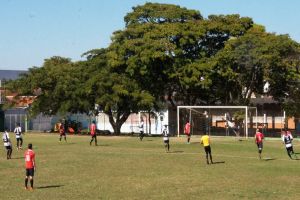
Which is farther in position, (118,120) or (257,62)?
(118,120)

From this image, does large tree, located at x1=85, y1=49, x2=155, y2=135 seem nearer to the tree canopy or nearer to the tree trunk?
the tree canopy

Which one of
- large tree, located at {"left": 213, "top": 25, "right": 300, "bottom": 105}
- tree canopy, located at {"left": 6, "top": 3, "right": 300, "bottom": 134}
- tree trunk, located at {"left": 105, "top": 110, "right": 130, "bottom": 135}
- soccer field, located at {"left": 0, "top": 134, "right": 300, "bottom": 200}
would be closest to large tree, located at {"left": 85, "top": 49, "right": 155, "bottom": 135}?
tree canopy, located at {"left": 6, "top": 3, "right": 300, "bottom": 134}

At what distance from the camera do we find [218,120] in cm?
6400

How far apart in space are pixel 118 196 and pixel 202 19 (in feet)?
157

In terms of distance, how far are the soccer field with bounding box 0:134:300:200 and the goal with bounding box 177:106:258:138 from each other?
23277 mm

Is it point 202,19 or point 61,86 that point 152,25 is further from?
point 61,86

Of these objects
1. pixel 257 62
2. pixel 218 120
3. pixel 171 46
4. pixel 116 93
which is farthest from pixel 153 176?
pixel 218 120

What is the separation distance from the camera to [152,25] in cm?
6397

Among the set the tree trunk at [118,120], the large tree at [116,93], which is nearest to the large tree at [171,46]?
the large tree at [116,93]

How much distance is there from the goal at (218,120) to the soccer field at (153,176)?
23.3 meters

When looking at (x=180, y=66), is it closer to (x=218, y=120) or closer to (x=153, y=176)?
(x=218, y=120)

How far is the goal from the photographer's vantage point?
202ft

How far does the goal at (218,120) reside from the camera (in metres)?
61.5

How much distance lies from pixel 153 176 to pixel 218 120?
3912 cm
